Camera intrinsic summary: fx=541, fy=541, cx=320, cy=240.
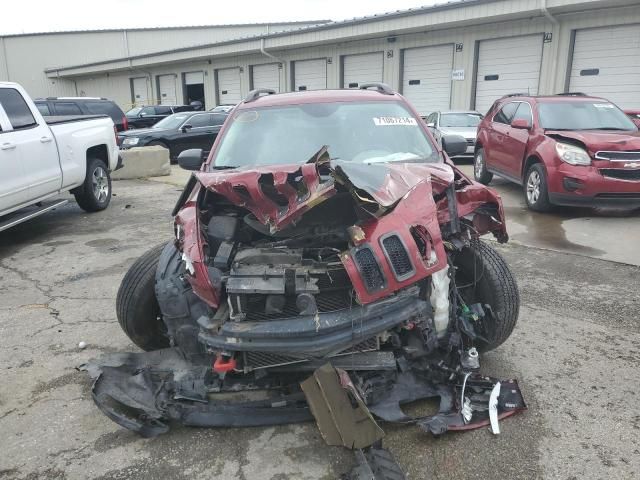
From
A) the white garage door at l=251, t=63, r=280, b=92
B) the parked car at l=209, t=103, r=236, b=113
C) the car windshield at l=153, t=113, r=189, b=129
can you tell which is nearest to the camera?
the car windshield at l=153, t=113, r=189, b=129

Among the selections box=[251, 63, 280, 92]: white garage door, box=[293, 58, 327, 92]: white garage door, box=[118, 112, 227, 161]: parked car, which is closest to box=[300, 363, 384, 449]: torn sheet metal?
box=[118, 112, 227, 161]: parked car

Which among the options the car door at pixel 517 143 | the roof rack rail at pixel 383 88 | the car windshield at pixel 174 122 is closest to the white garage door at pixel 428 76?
the car windshield at pixel 174 122

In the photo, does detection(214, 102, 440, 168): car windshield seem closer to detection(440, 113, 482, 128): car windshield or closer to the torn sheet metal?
the torn sheet metal

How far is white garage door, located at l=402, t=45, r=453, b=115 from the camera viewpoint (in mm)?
17812

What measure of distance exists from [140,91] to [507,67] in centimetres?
2548

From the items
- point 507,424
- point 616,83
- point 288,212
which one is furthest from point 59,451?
point 616,83

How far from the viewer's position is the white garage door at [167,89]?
31362 mm

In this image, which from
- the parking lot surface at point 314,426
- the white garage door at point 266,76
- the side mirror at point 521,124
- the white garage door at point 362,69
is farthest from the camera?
the white garage door at point 266,76

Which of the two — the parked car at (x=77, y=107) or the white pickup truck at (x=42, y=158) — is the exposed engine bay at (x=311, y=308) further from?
the parked car at (x=77, y=107)

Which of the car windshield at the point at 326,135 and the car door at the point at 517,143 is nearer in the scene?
the car windshield at the point at 326,135

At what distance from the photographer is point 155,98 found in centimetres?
3312

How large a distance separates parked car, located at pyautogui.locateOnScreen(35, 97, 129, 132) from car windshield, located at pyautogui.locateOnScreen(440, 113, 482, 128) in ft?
30.6

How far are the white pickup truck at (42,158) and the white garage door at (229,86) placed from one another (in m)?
18.4

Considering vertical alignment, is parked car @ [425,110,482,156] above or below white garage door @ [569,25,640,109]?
below
